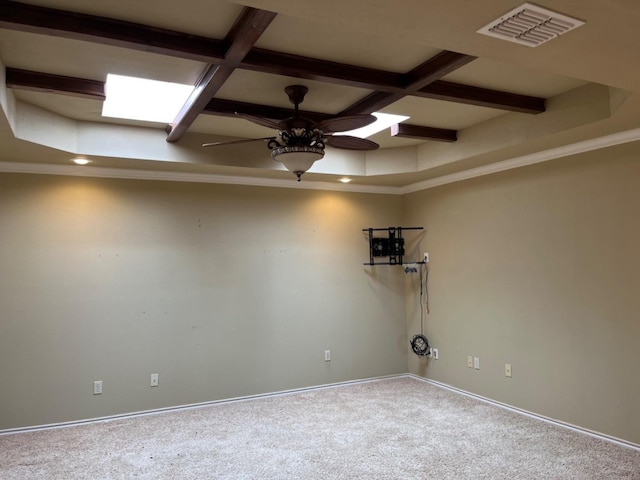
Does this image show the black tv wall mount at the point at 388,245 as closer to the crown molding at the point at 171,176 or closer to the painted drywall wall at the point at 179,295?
the painted drywall wall at the point at 179,295

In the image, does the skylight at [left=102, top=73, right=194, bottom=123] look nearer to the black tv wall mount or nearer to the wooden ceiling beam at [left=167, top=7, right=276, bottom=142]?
the wooden ceiling beam at [left=167, top=7, right=276, bottom=142]

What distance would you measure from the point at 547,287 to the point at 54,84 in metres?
4.20

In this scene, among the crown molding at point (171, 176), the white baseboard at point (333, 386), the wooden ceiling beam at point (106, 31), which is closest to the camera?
the wooden ceiling beam at point (106, 31)

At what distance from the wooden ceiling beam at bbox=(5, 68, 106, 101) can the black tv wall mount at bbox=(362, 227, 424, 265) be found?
3.46m

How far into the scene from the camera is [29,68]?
2.87 meters

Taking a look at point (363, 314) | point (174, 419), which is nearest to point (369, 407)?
point (363, 314)

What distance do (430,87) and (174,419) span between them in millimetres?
3666

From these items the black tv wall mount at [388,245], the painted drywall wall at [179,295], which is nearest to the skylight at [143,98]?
the painted drywall wall at [179,295]

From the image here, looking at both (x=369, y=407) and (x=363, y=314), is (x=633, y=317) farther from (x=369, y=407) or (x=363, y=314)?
(x=363, y=314)

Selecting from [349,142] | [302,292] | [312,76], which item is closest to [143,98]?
[312,76]

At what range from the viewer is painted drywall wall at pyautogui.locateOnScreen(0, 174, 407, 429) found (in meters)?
4.18

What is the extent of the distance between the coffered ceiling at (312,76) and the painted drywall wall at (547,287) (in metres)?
0.35

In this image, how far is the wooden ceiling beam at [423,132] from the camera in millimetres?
4145

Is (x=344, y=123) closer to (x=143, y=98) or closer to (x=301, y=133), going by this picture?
(x=301, y=133)
